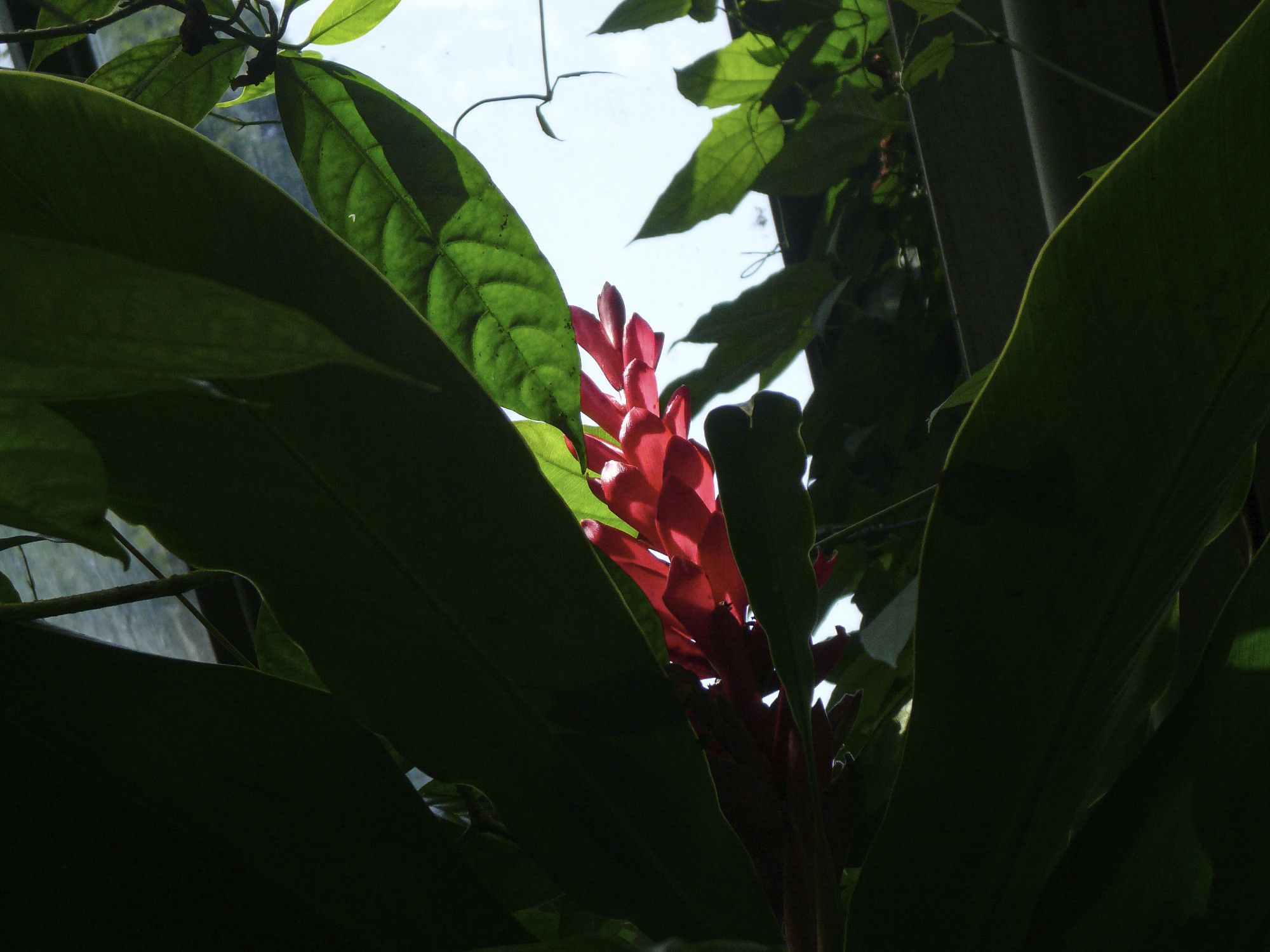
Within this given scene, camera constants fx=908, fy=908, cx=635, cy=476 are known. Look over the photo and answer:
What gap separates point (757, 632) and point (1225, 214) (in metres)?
0.16

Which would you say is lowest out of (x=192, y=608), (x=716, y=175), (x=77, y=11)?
(x=192, y=608)

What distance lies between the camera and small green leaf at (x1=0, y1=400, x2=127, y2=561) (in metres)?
0.16

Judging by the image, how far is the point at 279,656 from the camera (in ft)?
1.04

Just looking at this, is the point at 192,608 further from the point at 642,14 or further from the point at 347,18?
the point at 642,14

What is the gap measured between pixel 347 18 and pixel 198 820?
0.30 meters

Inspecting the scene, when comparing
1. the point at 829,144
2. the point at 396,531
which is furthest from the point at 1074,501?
the point at 829,144

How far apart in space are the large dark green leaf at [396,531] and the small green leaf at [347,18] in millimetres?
204

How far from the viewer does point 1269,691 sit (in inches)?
9.0

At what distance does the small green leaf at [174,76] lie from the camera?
327 mm

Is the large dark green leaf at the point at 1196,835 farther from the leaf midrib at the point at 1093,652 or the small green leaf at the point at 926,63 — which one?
the small green leaf at the point at 926,63

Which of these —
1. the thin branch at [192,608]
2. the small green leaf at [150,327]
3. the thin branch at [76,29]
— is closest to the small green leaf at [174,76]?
the thin branch at [76,29]

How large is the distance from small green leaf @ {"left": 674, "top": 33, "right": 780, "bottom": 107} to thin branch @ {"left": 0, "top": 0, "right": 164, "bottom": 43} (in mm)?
589

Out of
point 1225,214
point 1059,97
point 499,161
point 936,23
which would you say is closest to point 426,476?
point 1225,214

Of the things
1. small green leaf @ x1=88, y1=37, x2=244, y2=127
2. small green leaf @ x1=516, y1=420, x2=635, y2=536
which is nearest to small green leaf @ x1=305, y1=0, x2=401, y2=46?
small green leaf @ x1=88, y1=37, x2=244, y2=127
